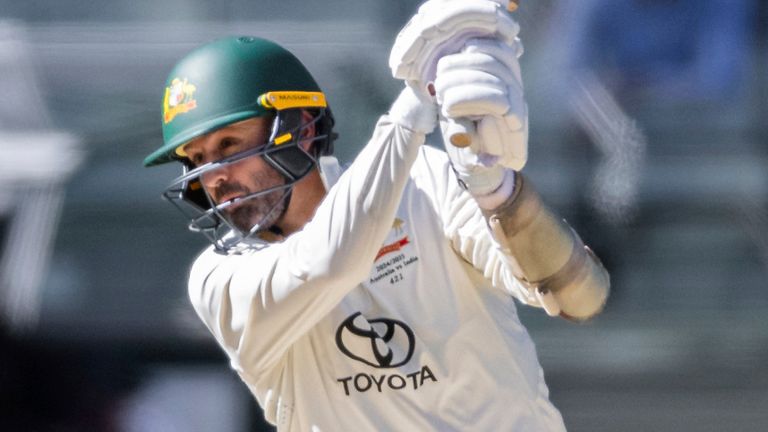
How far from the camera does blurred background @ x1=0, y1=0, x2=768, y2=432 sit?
4.45 meters

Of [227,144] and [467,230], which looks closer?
[467,230]

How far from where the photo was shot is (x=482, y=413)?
2432mm

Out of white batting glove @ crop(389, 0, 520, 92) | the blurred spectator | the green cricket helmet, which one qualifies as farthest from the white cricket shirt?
the blurred spectator

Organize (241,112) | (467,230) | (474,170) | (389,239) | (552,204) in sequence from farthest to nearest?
(552,204) → (241,112) → (389,239) → (467,230) → (474,170)

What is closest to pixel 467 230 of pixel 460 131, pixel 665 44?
pixel 460 131

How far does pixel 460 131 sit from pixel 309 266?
38 cm

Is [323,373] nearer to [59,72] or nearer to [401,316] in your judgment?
[401,316]

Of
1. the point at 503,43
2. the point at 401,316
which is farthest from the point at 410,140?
the point at 401,316

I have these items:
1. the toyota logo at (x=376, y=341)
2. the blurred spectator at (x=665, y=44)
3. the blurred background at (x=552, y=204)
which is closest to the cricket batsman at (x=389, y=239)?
the toyota logo at (x=376, y=341)

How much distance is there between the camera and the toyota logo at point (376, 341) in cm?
246

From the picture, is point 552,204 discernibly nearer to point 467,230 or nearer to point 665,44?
point 665,44

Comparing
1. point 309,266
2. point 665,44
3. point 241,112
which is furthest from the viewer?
point 665,44

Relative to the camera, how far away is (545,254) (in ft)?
7.37

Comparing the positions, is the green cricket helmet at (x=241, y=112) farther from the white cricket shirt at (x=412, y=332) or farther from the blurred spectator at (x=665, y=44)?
the blurred spectator at (x=665, y=44)
